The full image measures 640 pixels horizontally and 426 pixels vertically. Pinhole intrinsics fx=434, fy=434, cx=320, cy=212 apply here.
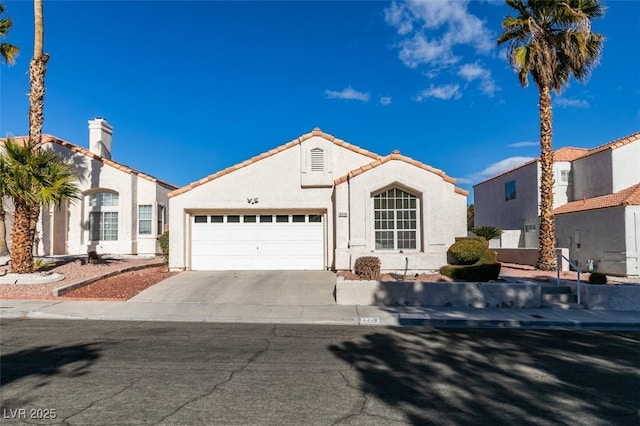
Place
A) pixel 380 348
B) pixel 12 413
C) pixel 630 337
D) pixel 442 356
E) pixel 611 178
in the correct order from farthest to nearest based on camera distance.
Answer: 1. pixel 611 178
2. pixel 630 337
3. pixel 380 348
4. pixel 442 356
5. pixel 12 413

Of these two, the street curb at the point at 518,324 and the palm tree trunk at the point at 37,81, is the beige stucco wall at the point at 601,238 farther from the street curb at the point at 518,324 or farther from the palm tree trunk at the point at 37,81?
the palm tree trunk at the point at 37,81

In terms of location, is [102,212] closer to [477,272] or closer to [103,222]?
[103,222]

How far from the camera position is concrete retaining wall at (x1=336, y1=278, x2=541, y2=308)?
11.2 meters

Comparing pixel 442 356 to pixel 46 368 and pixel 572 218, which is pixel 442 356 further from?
pixel 572 218

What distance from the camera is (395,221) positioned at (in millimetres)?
16047

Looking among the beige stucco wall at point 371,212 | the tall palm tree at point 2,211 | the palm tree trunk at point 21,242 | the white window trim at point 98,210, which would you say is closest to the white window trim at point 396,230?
the beige stucco wall at point 371,212

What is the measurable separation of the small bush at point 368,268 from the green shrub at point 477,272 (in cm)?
236

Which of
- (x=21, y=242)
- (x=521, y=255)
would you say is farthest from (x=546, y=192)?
(x=21, y=242)

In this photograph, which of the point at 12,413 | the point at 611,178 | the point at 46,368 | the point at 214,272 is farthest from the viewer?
the point at 611,178

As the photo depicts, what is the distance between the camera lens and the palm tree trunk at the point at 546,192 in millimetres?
16359

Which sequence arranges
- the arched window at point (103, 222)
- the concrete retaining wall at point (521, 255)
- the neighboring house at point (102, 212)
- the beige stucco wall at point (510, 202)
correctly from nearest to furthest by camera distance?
the concrete retaining wall at point (521, 255)
the neighboring house at point (102, 212)
the arched window at point (103, 222)
the beige stucco wall at point (510, 202)

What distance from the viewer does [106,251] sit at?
20984 mm

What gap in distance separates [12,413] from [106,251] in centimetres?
1788

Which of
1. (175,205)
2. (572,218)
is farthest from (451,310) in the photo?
(572,218)
